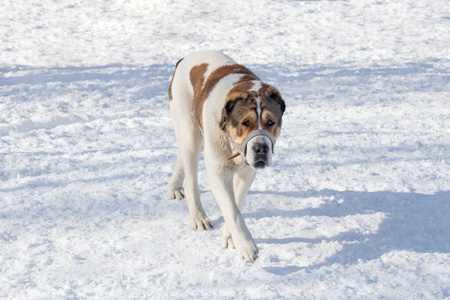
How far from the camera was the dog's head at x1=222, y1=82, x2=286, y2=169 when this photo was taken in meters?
3.61

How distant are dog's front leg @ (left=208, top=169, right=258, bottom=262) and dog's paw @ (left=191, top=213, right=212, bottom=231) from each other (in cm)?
63

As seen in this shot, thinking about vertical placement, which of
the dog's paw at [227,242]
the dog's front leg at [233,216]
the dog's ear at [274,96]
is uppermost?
the dog's ear at [274,96]

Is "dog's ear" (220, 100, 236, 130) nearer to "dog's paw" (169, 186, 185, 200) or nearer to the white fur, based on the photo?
the white fur

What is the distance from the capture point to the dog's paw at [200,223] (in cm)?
479

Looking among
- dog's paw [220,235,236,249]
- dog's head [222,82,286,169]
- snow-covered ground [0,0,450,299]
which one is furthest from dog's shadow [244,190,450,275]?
dog's head [222,82,286,169]

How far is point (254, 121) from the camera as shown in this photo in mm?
3680

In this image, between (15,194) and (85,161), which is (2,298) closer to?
(15,194)

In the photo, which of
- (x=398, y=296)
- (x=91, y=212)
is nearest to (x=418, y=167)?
(x=398, y=296)

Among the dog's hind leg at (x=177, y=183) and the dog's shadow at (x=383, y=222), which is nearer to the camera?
the dog's shadow at (x=383, y=222)

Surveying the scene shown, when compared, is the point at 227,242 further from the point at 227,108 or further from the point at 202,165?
the point at 202,165

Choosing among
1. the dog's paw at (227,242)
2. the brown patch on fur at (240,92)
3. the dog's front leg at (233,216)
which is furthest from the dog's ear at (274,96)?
the dog's paw at (227,242)

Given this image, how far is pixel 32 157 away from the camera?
6.16 m

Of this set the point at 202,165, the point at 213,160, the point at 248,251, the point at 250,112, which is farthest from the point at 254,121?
the point at 202,165

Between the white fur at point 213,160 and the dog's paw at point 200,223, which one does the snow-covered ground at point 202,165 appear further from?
the white fur at point 213,160
